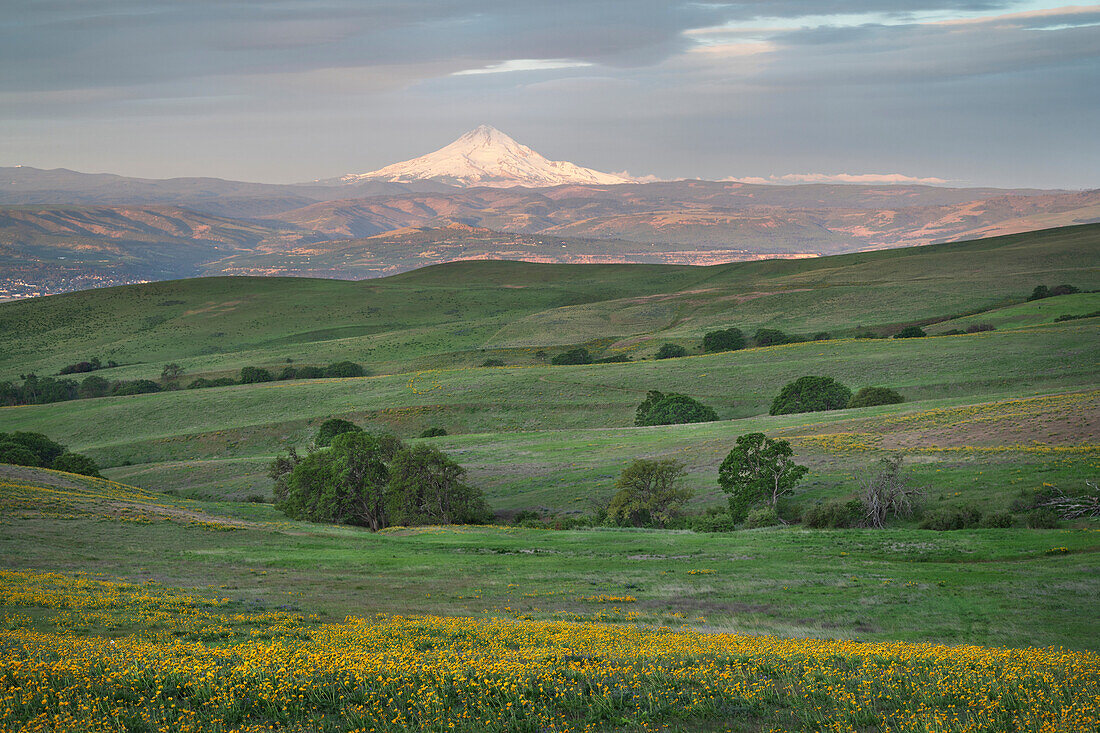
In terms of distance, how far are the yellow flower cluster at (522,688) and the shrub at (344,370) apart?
104367 millimetres

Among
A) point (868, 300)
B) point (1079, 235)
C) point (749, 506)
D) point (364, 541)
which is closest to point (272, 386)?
point (364, 541)

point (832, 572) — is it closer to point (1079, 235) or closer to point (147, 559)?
point (147, 559)

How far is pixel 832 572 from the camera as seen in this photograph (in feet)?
79.3

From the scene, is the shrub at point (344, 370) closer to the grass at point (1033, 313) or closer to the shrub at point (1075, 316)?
the grass at point (1033, 313)

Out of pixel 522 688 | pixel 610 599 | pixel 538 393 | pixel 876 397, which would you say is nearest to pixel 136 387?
Result: pixel 538 393

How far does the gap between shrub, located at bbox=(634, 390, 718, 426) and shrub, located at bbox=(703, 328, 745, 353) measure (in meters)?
40.2

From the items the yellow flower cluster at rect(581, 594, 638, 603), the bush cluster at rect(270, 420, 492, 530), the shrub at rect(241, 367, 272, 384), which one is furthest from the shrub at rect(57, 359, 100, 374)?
the yellow flower cluster at rect(581, 594, 638, 603)

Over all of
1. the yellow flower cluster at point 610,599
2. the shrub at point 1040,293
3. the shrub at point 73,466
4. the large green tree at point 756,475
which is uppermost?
the shrub at point 1040,293

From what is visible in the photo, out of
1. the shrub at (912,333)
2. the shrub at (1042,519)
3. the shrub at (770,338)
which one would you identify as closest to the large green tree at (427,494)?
the shrub at (1042,519)

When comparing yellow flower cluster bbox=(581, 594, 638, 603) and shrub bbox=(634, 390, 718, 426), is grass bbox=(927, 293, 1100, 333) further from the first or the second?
yellow flower cluster bbox=(581, 594, 638, 603)

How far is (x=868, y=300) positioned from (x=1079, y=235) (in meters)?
83.4

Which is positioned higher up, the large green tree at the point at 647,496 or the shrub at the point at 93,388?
the large green tree at the point at 647,496

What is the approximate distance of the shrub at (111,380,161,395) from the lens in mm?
109938

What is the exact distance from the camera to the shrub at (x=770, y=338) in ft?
363
